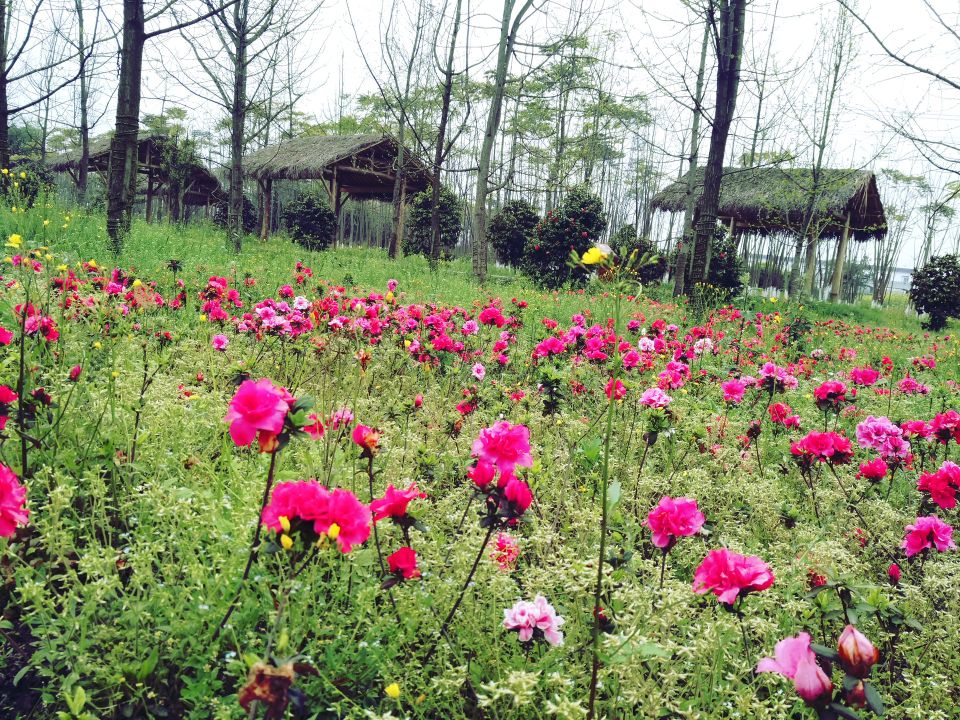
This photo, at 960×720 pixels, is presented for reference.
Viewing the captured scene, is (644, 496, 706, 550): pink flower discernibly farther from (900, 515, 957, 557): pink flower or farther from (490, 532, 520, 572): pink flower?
(900, 515, 957, 557): pink flower

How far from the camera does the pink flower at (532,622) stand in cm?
123

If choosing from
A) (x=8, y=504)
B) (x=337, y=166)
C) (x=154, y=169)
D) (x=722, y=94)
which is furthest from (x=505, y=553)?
(x=154, y=169)

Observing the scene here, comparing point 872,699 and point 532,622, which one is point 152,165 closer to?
point 532,622

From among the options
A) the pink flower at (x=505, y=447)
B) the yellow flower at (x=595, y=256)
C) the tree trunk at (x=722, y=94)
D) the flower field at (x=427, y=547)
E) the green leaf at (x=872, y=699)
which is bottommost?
the flower field at (x=427, y=547)

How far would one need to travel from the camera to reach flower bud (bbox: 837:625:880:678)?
877 millimetres

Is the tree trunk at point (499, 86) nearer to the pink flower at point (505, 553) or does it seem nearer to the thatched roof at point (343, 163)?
the thatched roof at point (343, 163)

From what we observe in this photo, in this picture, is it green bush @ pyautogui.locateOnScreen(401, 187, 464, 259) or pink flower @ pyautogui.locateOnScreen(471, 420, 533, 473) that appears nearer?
pink flower @ pyautogui.locateOnScreen(471, 420, 533, 473)

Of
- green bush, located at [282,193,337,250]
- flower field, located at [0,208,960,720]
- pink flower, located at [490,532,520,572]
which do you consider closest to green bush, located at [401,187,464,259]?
green bush, located at [282,193,337,250]

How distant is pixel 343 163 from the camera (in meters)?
20.2

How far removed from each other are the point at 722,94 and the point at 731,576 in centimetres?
819

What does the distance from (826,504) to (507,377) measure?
2254 millimetres

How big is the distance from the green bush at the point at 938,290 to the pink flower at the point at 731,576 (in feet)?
57.2

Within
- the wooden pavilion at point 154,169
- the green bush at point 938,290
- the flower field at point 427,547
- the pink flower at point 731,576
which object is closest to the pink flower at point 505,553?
the flower field at point 427,547

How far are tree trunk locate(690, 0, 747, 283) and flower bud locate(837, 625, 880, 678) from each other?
7750 mm
